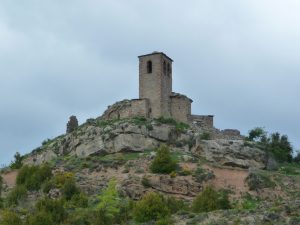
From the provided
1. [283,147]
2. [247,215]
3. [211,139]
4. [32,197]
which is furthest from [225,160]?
[247,215]

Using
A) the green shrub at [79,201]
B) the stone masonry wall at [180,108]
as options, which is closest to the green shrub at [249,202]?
the green shrub at [79,201]

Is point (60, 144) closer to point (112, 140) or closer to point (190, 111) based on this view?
point (112, 140)

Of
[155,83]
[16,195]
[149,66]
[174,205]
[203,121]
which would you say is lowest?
[174,205]

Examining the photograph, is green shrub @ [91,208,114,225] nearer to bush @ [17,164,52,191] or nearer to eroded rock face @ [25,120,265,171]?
bush @ [17,164,52,191]

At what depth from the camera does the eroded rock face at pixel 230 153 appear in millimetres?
66000

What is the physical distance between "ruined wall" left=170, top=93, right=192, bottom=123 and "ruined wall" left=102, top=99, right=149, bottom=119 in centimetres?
279

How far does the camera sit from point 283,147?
253 ft

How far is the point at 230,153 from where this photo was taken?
66.9 meters

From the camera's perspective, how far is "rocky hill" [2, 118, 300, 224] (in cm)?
5794

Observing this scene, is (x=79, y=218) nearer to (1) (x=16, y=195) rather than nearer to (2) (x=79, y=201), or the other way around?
(2) (x=79, y=201)

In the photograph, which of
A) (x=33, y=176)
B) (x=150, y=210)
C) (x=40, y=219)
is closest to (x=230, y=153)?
(x=33, y=176)

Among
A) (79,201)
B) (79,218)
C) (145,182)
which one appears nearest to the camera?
(79,218)

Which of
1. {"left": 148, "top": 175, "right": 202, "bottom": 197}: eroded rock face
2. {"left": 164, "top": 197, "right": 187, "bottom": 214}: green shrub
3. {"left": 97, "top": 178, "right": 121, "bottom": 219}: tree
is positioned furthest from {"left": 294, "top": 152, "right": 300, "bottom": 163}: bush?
{"left": 164, "top": 197, "right": 187, "bottom": 214}: green shrub

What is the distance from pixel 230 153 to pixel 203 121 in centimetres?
843
